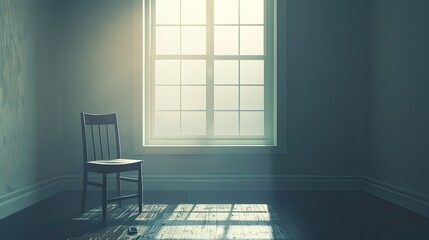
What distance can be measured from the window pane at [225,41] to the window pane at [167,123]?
36.4 inches

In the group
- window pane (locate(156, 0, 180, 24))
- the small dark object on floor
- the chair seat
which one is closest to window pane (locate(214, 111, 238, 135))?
window pane (locate(156, 0, 180, 24))

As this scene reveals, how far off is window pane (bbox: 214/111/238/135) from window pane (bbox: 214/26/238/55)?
2.46 feet

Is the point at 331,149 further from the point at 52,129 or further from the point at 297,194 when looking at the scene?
the point at 52,129

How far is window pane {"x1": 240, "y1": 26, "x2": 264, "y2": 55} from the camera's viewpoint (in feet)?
16.8

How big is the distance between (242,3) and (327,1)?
39.2 inches

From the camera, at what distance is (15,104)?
3.85 meters

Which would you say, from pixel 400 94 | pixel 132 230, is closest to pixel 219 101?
pixel 400 94

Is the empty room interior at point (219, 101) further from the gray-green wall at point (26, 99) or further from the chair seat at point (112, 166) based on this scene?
the chair seat at point (112, 166)

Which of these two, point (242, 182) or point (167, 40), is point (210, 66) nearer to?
point (167, 40)

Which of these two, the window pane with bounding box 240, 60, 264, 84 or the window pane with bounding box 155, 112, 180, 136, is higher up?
the window pane with bounding box 240, 60, 264, 84

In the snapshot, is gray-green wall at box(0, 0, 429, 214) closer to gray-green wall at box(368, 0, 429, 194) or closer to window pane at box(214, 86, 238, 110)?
gray-green wall at box(368, 0, 429, 194)

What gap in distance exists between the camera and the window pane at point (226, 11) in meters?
5.12

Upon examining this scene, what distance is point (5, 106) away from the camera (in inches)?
144

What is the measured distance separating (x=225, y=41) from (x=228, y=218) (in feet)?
7.74
